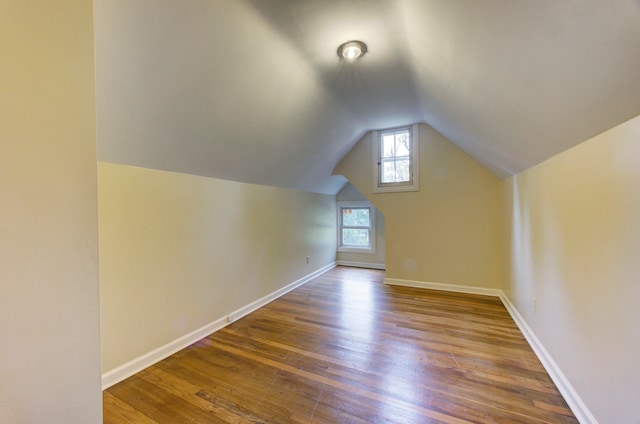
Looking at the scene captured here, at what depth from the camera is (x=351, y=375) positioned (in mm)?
1900

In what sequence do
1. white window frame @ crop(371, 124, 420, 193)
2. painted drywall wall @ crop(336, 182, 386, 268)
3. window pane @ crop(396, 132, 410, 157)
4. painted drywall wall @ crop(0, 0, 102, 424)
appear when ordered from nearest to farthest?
painted drywall wall @ crop(0, 0, 102, 424), white window frame @ crop(371, 124, 420, 193), window pane @ crop(396, 132, 410, 157), painted drywall wall @ crop(336, 182, 386, 268)

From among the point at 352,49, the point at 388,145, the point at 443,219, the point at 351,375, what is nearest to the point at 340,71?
the point at 352,49

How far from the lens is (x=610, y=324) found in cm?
122

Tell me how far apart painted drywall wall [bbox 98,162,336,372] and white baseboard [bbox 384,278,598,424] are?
2.83 m

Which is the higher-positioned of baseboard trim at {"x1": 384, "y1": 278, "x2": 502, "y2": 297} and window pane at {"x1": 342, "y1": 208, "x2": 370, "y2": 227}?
window pane at {"x1": 342, "y1": 208, "x2": 370, "y2": 227}

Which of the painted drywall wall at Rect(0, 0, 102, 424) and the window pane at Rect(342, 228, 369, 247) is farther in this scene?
the window pane at Rect(342, 228, 369, 247)

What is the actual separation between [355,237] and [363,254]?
0.41 metres

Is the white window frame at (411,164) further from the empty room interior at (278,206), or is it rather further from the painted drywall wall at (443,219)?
the empty room interior at (278,206)

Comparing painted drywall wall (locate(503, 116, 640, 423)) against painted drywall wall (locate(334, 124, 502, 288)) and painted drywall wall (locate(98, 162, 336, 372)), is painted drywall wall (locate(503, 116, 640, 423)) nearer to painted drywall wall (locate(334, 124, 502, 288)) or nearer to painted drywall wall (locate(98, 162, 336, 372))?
painted drywall wall (locate(334, 124, 502, 288))

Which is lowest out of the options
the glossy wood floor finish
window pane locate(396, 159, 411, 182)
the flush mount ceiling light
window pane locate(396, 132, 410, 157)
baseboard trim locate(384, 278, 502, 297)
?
the glossy wood floor finish

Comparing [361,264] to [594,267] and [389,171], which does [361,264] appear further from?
[594,267]

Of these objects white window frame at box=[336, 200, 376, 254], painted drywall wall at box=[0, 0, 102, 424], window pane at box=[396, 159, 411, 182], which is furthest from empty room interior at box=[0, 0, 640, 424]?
white window frame at box=[336, 200, 376, 254]

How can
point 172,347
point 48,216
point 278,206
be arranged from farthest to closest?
point 278,206, point 172,347, point 48,216

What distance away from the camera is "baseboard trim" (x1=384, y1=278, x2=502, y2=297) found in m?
3.60
